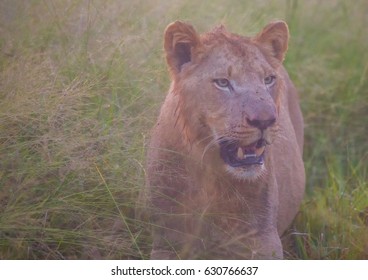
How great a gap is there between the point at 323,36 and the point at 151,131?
2.85 metres

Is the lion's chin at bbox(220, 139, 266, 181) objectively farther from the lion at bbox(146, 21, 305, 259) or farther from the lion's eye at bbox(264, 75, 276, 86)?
the lion's eye at bbox(264, 75, 276, 86)

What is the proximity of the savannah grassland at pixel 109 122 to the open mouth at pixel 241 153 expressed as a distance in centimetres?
44

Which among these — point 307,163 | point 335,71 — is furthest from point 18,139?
point 335,71

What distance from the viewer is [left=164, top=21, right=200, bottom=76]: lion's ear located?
14.1 feet

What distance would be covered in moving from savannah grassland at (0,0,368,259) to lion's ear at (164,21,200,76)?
1.20 feet

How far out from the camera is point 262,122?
4035mm

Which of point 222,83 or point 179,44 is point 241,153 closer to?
point 222,83

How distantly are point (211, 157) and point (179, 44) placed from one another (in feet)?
1.89

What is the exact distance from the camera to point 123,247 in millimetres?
4266

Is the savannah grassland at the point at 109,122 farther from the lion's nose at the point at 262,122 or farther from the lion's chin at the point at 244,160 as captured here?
the lion's nose at the point at 262,122

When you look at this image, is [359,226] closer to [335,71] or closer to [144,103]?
[144,103]

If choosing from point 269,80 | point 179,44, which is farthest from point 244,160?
point 179,44

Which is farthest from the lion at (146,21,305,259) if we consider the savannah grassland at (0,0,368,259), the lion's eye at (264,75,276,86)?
the savannah grassland at (0,0,368,259)

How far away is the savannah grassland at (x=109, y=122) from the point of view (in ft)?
14.0
